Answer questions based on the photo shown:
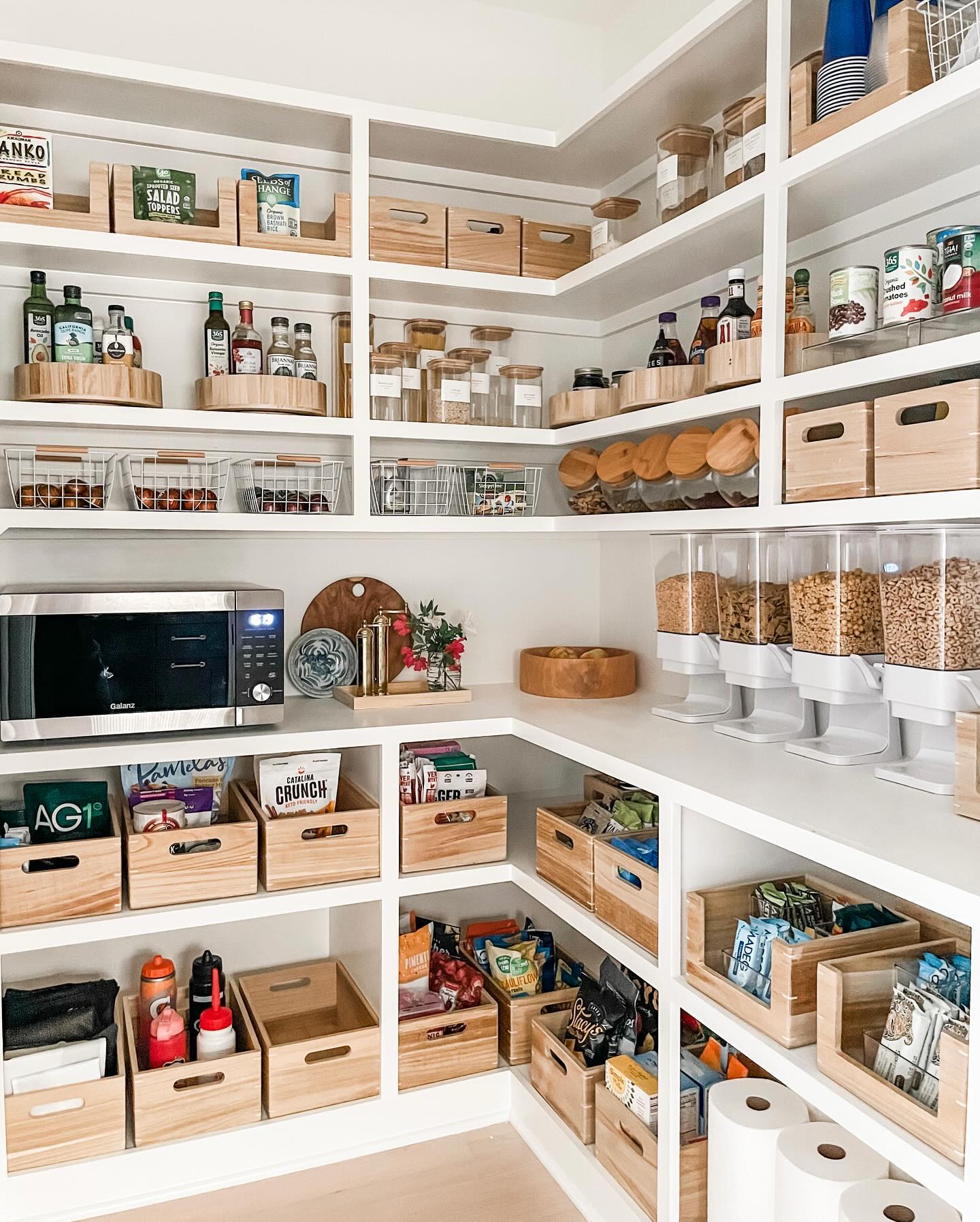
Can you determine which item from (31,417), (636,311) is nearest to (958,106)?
(636,311)

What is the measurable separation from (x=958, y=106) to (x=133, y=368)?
1.63 metres

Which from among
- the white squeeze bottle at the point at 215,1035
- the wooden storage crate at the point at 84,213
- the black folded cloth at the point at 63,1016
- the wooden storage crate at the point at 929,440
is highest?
the wooden storage crate at the point at 84,213

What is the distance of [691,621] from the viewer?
2.15 m

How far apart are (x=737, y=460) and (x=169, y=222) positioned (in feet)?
4.32

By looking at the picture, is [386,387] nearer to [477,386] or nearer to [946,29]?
→ [477,386]

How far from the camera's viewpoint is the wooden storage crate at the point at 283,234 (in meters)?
2.23

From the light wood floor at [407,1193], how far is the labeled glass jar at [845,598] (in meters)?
1.26

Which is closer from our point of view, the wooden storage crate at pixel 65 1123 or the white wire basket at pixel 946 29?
the white wire basket at pixel 946 29

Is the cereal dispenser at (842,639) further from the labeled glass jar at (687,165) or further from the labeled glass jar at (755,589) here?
the labeled glass jar at (687,165)

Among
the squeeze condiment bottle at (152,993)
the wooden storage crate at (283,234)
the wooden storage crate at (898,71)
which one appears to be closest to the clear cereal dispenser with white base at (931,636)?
the wooden storage crate at (898,71)

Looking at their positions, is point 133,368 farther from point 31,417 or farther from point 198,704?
point 198,704

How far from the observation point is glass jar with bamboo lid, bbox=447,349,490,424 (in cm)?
246

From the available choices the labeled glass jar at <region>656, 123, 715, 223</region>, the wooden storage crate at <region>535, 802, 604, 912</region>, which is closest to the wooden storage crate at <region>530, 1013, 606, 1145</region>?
the wooden storage crate at <region>535, 802, 604, 912</region>

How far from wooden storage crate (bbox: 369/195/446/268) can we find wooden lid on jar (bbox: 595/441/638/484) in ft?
2.00
